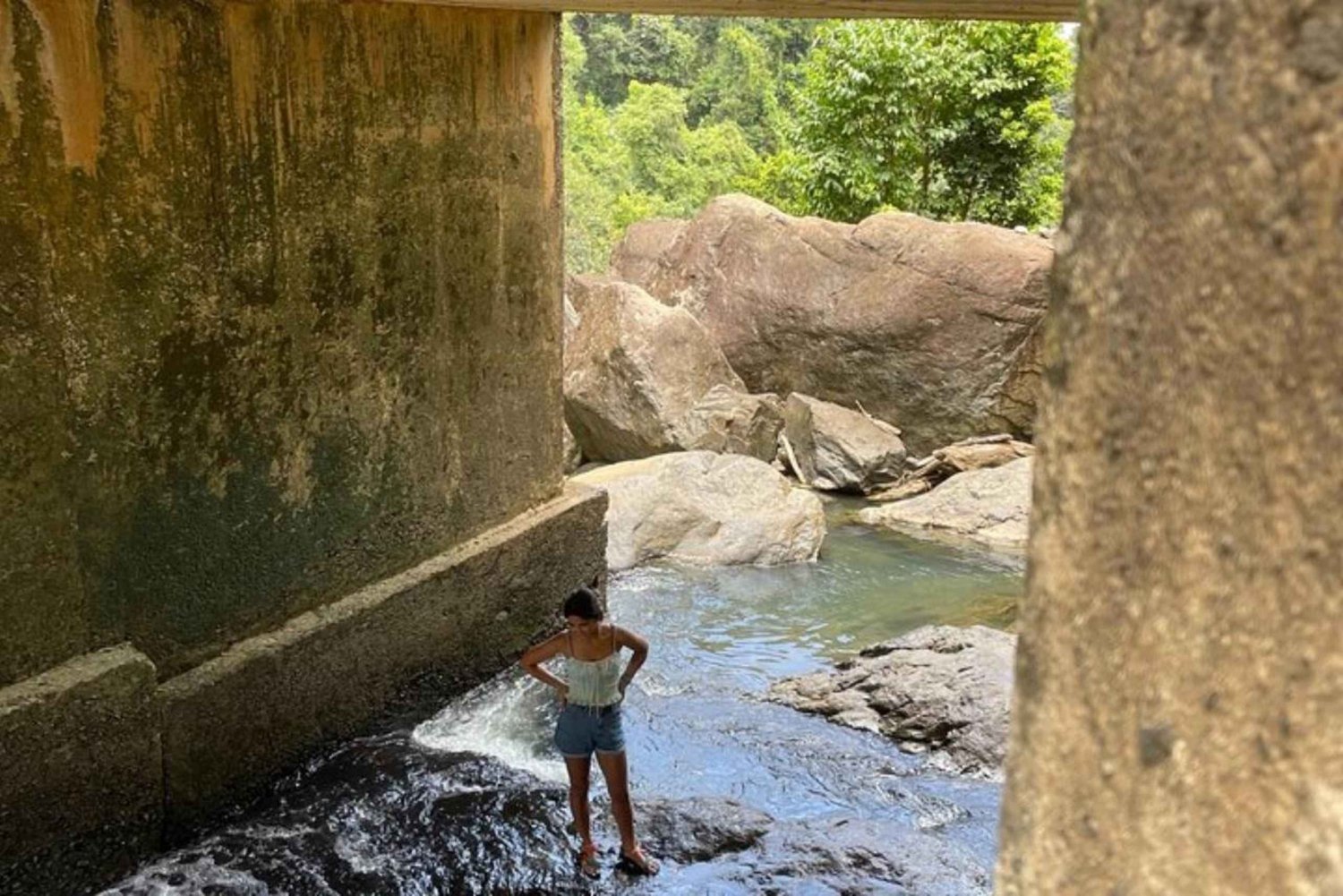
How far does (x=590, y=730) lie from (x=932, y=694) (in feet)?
7.16

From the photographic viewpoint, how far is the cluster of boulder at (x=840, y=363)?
11992mm

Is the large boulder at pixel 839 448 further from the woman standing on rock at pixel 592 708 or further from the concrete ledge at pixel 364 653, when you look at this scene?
the woman standing on rock at pixel 592 708

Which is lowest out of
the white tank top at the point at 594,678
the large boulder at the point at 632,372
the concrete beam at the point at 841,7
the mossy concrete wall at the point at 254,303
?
the large boulder at the point at 632,372

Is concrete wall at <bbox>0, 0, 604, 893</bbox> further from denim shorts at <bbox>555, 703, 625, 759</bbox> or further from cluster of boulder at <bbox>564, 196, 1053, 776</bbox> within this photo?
cluster of boulder at <bbox>564, 196, 1053, 776</bbox>

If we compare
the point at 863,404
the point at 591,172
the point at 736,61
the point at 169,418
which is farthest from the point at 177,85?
the point at 736,61

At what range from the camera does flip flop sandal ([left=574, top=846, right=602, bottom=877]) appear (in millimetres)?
4637

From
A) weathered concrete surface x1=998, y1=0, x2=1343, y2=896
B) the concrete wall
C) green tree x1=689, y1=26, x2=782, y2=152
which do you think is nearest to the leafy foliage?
green tree x1=689, y1=26, x2=782, y2=152

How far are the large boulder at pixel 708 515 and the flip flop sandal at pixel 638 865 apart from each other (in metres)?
4.54

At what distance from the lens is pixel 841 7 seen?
4.48 meters

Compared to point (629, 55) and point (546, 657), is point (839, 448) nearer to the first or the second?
point (546, 657)

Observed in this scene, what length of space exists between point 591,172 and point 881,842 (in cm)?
2395

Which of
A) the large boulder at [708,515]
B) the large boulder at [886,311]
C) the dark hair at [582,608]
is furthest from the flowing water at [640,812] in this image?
the large boulder at [886,311]

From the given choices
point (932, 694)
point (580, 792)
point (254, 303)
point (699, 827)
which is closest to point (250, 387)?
point (254, 303)

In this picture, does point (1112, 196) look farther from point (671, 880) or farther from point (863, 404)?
point (863, 404)
